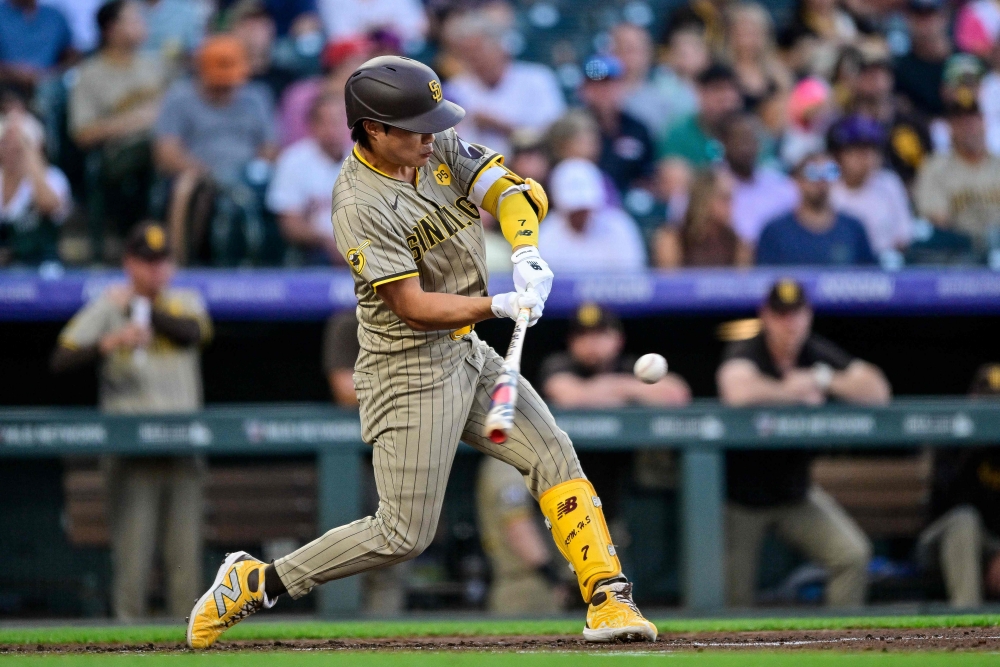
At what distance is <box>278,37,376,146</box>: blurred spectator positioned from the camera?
25.4 ft

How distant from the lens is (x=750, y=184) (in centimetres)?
780

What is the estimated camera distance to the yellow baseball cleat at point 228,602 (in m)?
3.89

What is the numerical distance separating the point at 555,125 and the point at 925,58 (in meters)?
2.79

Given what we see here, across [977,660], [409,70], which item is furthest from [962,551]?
[409,70]

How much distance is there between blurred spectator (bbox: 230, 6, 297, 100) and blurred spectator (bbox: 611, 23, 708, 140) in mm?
2151

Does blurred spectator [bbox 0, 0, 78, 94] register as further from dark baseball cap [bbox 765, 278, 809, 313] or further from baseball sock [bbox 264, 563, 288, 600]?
baseball sock [bbox 264, 563, 288, 600]

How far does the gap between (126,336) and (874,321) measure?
4320 millimetres

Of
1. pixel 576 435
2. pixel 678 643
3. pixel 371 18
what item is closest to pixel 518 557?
pixel 576 435

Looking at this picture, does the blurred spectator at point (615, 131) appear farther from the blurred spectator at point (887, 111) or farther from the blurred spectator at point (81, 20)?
the blurred spectator at point (81, 20)

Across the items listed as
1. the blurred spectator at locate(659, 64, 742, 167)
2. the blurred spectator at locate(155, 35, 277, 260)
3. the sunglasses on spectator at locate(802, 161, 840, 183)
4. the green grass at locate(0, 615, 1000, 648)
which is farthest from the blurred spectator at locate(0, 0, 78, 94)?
the sunglasses on spectator at locate(802, 161, 840, 183)

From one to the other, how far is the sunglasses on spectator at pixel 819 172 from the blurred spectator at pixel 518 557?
286 centimetres

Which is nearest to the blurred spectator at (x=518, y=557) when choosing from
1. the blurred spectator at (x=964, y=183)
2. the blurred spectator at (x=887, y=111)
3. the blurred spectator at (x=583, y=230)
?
Answer: the blurred spectator at (x=583, y=230)

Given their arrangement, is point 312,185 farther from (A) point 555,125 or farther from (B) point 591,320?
(B) point 591,320

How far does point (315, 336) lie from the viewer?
7625mm
